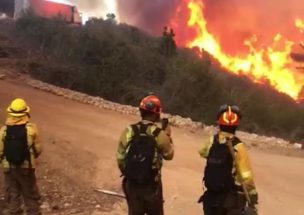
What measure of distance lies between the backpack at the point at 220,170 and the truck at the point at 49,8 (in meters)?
32.8

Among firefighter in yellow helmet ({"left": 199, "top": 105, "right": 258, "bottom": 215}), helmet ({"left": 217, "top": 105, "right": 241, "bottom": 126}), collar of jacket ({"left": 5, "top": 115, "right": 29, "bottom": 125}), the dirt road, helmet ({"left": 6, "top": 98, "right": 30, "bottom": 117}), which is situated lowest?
the dirt road

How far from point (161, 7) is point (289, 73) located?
12.5 metres

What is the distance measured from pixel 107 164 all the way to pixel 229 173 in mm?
5804

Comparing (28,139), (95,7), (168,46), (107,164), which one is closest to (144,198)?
(28,139)

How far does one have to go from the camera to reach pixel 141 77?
2738 cm

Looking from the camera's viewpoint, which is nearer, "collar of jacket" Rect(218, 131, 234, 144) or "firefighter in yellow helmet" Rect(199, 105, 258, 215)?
"firefighter in yellow helmet" Rect(199, 105, 258, 215)

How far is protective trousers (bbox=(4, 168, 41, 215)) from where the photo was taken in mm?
7180

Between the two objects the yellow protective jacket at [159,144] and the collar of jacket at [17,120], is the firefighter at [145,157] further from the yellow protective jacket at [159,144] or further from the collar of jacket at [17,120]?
the collar of jacket at [17,120]

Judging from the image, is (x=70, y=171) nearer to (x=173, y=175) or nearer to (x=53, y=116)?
(x=173, y=175)

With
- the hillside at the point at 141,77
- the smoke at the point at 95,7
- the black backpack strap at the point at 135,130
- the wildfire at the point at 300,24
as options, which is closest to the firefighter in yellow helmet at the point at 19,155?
the black backpack strap at the point at 135,130

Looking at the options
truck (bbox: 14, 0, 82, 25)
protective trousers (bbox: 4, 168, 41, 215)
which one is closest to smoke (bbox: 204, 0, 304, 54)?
truck (bbox: 14, 0, 82, 25)

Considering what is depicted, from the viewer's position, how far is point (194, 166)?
39.9 ft

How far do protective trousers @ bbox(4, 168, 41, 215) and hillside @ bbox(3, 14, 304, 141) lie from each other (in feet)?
46.4

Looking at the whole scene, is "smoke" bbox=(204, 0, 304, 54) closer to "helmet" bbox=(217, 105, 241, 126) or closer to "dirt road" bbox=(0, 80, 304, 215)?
"dirt road" bbox=(0, 80, 304, 215)
